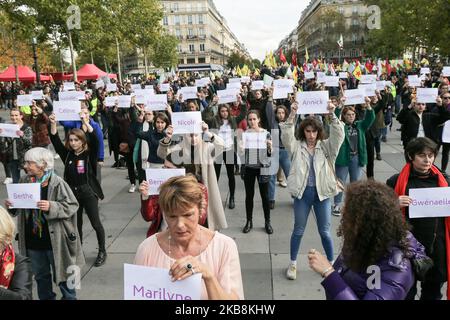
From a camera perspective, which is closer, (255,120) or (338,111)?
(255,120)

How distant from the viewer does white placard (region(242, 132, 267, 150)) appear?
5586 millimetres

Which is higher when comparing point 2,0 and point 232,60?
point 232,60

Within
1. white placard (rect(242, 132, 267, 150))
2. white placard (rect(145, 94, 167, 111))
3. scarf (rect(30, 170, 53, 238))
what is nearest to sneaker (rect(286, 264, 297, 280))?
white placard (rect(242, 132, 267, 150))

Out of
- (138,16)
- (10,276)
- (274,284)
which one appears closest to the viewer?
(10,276)

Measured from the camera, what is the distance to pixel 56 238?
3584 millimetres

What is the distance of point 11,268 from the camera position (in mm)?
2414

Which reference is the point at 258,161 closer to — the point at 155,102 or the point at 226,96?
the point at 155,102

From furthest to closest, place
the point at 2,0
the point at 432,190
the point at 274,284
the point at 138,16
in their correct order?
the point at 138,16 → the point at 2,0 → the point at 274,284 → the point at 432,190

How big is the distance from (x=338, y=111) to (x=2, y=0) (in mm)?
17534

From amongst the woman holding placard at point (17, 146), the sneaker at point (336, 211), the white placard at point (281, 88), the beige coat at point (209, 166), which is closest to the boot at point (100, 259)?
the beige coat at point (209, 166)

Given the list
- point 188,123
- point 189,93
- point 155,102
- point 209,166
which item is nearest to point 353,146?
point 188,123

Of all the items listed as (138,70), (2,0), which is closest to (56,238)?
(2,0)

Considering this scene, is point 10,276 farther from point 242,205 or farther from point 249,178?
point 242,205

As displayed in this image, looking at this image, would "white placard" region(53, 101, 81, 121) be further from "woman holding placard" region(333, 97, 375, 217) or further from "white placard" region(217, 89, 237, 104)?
"woman holding placard" region(333, 97, 375, 217)
